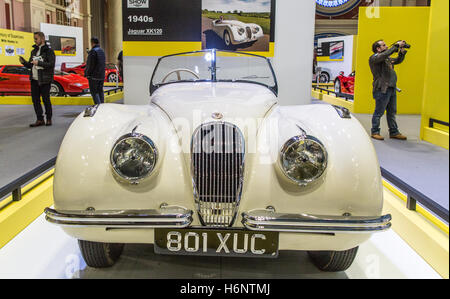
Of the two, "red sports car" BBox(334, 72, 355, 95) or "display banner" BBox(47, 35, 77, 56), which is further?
"red sports car" BBox(334, 72, 355, 95)

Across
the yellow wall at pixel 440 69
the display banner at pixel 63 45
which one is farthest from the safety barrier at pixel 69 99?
the yellow wall at pixel 440 69

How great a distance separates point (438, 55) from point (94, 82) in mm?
5918

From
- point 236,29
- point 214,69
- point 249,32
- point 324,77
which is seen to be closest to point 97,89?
point 236,29

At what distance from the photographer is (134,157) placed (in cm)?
192

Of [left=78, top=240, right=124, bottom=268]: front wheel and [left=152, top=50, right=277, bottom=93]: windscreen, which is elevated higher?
[left=152, top=50, right=277, bottom=93]: windscreen

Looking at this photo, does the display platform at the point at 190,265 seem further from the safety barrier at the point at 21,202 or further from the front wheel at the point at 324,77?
the front wheel at the point at 324,77

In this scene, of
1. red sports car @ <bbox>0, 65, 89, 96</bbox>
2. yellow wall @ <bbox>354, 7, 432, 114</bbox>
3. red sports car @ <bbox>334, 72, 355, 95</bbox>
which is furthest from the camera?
red sports car @ <bbox>334, 72, 355, 95</bbox>

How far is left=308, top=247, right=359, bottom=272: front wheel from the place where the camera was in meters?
2.15

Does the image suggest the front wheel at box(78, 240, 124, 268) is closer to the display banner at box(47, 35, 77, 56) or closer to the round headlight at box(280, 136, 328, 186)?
the round headlight at box(280, 136, 328, 186)

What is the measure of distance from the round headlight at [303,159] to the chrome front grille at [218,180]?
0.75 ft

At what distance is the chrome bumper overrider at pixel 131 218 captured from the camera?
182 centimetres

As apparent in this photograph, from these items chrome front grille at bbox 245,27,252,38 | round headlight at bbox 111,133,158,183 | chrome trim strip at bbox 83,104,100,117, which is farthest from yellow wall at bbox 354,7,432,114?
round headlight at bbox 111,133,158,183

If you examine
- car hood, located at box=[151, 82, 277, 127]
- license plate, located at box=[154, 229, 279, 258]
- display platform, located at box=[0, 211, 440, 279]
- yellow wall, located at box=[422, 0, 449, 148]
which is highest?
yellow wall, located at box=[422, 0, 449, 148]
